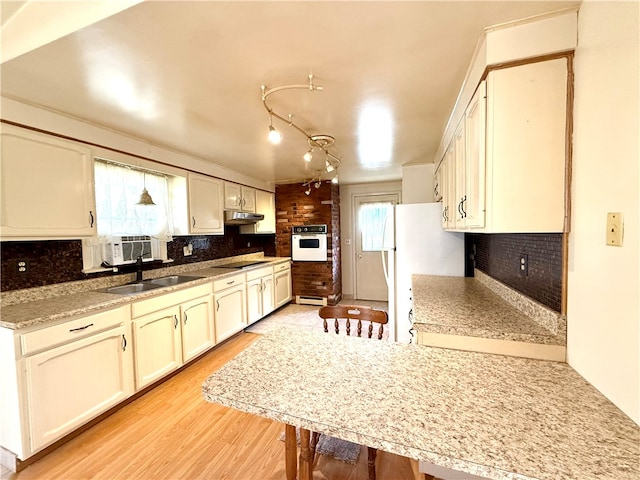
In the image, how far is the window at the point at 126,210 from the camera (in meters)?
2.29

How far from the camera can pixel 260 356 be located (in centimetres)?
117

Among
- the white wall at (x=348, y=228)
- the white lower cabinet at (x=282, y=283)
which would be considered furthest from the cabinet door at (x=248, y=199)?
the white wall at (x=348, y=228)

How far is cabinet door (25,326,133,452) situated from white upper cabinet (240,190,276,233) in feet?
8.75

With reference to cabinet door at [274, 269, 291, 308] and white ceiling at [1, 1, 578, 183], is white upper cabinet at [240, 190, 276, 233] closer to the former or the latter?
cabinet door at [274, 269, 291, 308]

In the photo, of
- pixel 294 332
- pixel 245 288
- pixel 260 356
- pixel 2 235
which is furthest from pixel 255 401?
pixel 245 288

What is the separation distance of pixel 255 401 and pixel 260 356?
12.3 inches

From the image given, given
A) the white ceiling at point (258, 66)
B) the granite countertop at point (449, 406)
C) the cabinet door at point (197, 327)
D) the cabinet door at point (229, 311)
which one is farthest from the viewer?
the cabinet door at point (229, 311)

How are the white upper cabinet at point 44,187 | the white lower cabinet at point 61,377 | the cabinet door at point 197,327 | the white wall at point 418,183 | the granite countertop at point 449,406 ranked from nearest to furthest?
the granite countertop at point 449,406, the white lower cabinet at point 61,377, the white upper cabinet at point 44,187, the cabinet door at point 197,327, the white wall at point 418,183

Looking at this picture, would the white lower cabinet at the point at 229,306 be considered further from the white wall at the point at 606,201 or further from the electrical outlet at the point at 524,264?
the white wall at the point at 606,201

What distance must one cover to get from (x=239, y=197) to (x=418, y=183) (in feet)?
8.34

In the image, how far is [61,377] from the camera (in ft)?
5.39

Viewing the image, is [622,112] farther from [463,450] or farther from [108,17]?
[108,17]

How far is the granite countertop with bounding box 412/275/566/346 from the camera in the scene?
1187mm

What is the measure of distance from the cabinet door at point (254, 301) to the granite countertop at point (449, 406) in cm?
249
